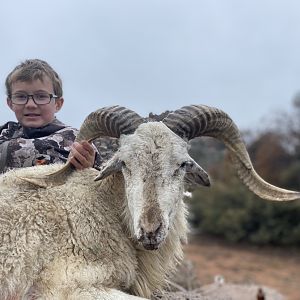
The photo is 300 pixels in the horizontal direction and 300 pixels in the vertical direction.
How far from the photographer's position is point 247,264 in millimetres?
36031

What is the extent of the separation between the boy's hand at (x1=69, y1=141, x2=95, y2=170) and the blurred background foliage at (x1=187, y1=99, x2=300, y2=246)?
28.9 meters

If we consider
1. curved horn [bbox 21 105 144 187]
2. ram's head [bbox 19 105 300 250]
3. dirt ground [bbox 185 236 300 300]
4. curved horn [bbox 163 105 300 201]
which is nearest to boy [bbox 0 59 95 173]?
curved horn [bbox 21 105 144 187]

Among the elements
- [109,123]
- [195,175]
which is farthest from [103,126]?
[195,175]

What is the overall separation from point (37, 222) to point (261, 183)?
267 centimetres

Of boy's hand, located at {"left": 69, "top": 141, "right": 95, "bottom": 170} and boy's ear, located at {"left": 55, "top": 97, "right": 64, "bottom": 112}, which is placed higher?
boy's ear, located at {"left": 55, "top": 97, "right": 64, "bottom": 112}

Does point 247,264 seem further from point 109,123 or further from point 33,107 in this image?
point 109,123

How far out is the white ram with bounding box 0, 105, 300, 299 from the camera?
630cm

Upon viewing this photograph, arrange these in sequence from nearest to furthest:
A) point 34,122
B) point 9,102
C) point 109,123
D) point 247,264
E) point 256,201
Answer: point 109,123 → point 34,122 → point 9,102 → point 247,264 → point 256,201

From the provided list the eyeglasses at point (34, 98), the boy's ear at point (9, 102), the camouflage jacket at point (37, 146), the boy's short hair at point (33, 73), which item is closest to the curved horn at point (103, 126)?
the camouflage jacket at point (37, 146)

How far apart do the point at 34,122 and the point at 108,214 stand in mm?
1921

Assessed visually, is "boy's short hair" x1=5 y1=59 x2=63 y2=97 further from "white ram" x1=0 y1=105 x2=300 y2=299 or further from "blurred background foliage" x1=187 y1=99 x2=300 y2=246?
"blurred background foliage" x1=187 y1=99 x2=300 y2=246

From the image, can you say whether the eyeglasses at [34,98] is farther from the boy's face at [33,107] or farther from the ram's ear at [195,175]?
the ram's ear at [195,175]

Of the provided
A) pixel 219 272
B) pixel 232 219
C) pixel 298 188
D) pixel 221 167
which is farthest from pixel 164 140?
pixel 221 167

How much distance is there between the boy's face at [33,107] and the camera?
8070 mm
